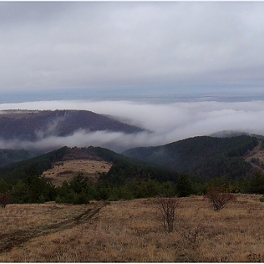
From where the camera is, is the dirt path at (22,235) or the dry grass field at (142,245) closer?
the dry grass field at (142,245)

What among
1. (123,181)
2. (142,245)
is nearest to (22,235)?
(142,245)

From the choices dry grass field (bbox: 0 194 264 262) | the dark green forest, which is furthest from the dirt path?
the dark green forest

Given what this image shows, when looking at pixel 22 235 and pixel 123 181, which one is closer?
pixel 22 235

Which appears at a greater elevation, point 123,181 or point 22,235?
point 22,235

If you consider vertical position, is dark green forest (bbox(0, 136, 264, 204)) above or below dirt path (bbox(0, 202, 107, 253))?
below

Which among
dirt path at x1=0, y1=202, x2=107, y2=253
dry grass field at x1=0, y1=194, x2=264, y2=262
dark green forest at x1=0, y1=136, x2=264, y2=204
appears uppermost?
dry grass field at x1=0, y1=194, x2=264, y2=262

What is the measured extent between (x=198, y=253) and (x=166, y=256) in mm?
1401

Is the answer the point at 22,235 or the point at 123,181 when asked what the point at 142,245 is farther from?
the point at 123,181

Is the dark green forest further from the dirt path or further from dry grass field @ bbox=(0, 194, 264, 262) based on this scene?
dry grass field @ bbox=(0, 194, 264, 262)

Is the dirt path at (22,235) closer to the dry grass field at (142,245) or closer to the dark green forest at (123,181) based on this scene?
the dry grass field at (142,245)

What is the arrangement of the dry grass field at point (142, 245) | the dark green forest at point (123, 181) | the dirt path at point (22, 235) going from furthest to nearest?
the dark green forest at point (123, 181) → the dirt path at point (22, 235) → the dry grass field at point (142, 245)

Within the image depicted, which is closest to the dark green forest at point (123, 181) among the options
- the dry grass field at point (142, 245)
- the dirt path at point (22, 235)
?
the dirt path at point (22, 235)

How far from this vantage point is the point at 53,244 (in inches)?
Result: 500

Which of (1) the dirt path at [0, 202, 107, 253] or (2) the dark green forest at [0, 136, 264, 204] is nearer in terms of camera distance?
(1) the dirt path at [0, 202, 107, 253]
